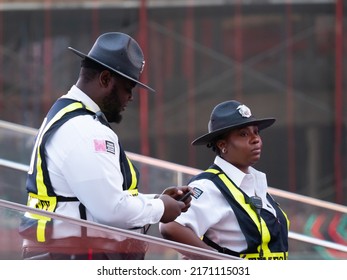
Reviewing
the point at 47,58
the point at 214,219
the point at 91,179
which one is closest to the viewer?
the point at 91,179

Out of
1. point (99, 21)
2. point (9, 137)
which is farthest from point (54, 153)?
point (99, 21)

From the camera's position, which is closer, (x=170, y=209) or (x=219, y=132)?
(x=170, y=209)

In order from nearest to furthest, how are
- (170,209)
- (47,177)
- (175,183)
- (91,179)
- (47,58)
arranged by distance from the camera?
(91,179) < (47,177) < (170,209) < (175,183) < (47,58)

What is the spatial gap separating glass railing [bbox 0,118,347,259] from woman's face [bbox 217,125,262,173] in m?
1.92

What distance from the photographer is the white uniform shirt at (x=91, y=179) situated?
12.6ft

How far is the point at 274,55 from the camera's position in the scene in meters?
14.3

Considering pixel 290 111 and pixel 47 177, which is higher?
pixel 290 111

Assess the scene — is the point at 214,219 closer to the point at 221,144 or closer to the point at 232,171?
the point at 232,171

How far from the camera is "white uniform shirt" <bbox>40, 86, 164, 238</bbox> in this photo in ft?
12.6

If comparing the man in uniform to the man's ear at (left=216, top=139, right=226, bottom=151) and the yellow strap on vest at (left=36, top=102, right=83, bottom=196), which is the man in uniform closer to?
the yellow strap on vest at (left=36, top=102, right=83, bottom=196)

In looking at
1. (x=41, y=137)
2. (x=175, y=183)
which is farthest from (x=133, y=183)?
(x=175, y=183)

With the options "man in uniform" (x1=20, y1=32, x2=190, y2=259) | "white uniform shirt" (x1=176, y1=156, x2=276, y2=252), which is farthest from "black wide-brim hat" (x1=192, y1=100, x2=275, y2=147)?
"man in uniform" (x1=20, y1=32, x2=190, y2=259)

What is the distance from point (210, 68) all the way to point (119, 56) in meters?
10.3

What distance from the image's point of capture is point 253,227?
14.5 feet
